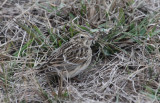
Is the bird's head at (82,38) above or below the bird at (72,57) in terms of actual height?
above

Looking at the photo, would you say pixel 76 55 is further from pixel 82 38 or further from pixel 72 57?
pixel 82 38

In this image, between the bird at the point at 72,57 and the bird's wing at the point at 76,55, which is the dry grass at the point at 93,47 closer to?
the bird at the point at 72,57

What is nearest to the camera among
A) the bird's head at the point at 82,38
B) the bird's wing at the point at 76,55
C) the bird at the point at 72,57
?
the bird at the point at 72,57

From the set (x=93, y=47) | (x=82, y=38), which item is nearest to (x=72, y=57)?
(x=82, y=38)

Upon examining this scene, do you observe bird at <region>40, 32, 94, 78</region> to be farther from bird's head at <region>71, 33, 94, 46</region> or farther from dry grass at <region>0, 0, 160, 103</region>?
dry grass at <region>0, 0, 160, 103</region>

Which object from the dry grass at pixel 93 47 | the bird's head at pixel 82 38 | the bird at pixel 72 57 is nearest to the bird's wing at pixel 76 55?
the bird at pixel 72 57

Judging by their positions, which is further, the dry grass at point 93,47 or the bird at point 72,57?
the bird at point 72,57
